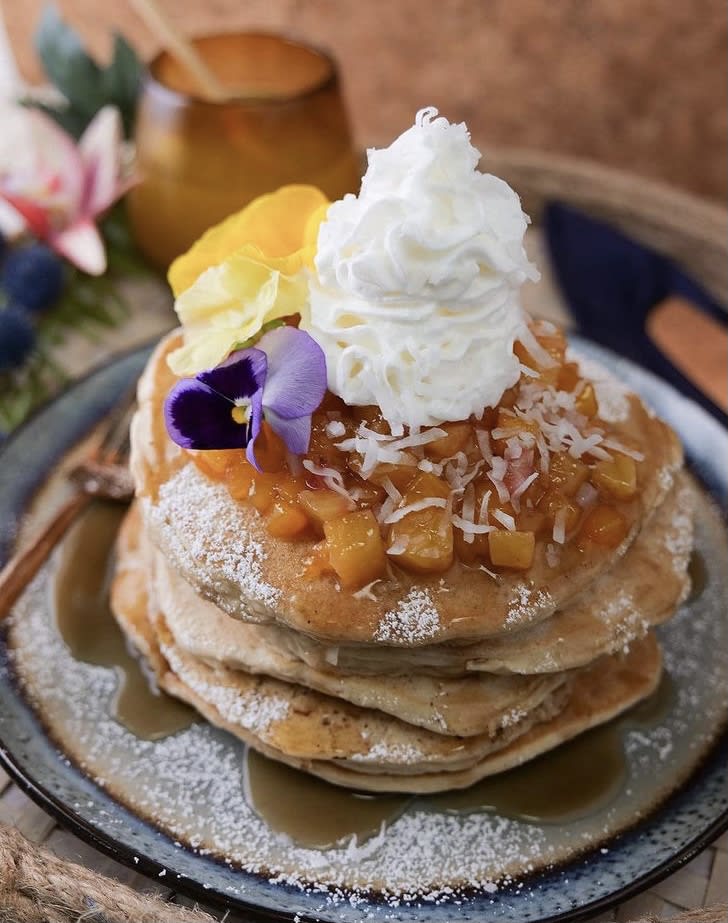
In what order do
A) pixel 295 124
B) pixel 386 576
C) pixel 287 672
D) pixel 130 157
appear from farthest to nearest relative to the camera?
1. pixel 130 157
2. pixel 295 124
3. pixel 287 672
4. pixel 386 576

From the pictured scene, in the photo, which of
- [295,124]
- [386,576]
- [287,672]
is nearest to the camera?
[386,576]

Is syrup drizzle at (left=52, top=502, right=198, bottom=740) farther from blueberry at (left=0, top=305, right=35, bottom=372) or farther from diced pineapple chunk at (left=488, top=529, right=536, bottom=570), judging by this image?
diced pineapple chunk at (left=488, top=529, right=536, bottom=570)

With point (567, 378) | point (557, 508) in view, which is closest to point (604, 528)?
point (557, 508)

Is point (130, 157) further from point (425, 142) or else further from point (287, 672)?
point (287, 672)

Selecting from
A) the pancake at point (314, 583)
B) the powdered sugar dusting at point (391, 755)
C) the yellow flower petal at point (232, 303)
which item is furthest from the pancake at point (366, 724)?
the yellow flower petal at point (232, 303)

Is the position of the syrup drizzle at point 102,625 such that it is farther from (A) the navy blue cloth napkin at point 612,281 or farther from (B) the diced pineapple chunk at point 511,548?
(A) the navy blue cloth napkin at point 612,281

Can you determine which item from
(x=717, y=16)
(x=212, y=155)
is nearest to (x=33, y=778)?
(x=212, y=155)

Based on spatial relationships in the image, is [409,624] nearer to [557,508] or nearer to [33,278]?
[557,508]
